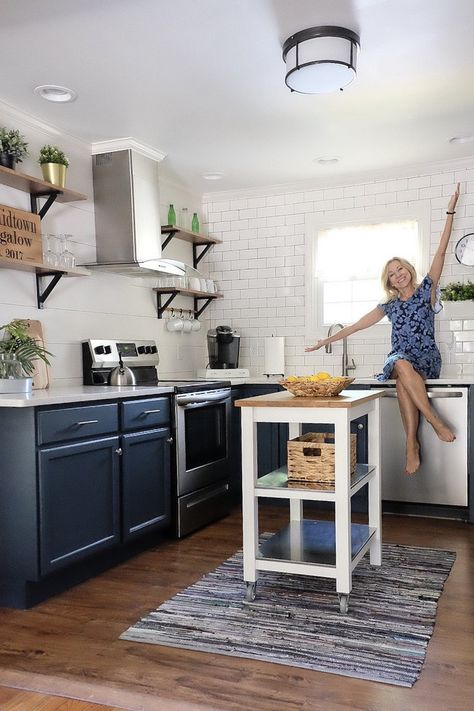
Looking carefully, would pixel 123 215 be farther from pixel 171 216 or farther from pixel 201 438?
pixel 201 438

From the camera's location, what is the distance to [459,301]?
454 centimetres

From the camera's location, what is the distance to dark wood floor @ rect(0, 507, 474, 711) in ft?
6.40

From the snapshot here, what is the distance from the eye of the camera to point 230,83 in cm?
330

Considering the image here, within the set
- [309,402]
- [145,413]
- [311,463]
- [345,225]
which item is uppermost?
[345,225]

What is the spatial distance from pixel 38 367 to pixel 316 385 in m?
1.60

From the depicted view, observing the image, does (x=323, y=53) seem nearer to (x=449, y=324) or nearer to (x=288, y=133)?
(x=288, y=133)

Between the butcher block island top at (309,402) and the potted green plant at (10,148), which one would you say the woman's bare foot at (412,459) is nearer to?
the butcher block island top at (309,402)

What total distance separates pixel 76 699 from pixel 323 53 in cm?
259

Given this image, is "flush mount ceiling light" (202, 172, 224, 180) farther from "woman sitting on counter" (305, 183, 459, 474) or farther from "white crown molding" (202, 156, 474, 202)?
"woman sitting on counter" (305, 183, 459, 474)

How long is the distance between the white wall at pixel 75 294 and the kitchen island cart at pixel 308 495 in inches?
60.4

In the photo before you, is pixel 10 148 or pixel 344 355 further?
pixel 344 355

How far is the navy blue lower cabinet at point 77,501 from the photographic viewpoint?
8.93 ft

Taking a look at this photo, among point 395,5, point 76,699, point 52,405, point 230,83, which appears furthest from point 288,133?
point 76,699

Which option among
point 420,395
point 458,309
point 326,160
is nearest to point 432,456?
point 420,395
